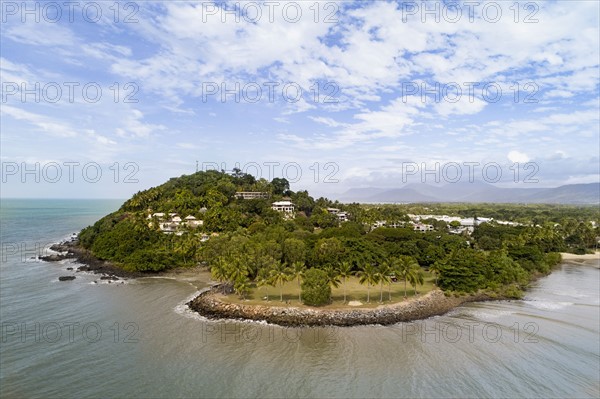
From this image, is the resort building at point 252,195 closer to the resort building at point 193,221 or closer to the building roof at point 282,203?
the building roof at point 282,203

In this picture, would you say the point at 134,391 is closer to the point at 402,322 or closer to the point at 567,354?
the point at 402,322

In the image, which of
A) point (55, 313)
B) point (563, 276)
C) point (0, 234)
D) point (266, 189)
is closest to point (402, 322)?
point (55, 313)

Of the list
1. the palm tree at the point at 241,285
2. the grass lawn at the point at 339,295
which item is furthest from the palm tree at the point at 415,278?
the palm tree at the point at 241,285

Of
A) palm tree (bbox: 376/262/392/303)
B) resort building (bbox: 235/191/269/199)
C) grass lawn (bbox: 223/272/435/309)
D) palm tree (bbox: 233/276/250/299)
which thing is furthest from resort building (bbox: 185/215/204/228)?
palm tree (bbox: 376/262/392/303)

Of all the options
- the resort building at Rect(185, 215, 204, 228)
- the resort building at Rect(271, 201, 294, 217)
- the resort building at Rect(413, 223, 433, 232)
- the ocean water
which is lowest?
the ocean water

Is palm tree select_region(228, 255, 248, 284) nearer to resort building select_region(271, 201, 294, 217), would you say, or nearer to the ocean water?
the ocean water

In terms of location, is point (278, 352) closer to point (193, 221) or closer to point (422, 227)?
point (193, 221)
